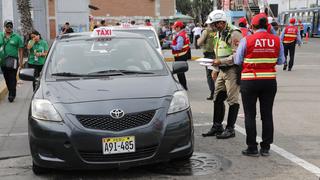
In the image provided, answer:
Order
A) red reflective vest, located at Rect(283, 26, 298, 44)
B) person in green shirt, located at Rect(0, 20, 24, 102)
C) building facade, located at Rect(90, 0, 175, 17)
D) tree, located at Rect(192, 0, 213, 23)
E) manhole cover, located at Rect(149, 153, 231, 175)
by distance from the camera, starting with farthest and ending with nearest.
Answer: tree, located at Rect(192, 0, 213, 23), building facade, located at Rect(90, 0, 175, 17), red reflective vest, located at Rect(283, 26, 298, 44), person in green shirt, located at Rect(0, 20, 24, 102), manhole cover, located at Rect(149, 153, 231, 175)

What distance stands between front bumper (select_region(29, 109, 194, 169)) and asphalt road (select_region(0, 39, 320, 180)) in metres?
0.37

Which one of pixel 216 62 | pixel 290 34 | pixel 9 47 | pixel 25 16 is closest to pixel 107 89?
pixel 216 62

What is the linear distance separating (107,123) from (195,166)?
1.32 meters

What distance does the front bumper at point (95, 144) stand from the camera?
4953 millimetres

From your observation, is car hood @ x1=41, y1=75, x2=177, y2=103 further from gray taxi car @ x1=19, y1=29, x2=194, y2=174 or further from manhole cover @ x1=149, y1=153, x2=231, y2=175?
manhole cover @ x1=149, y1=153, x2=231, y2=175

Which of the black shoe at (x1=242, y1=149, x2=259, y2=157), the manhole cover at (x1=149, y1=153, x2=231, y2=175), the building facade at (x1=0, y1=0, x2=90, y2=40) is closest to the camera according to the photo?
the manhole cover at (x1=149, y1=153, x2=231, y2=175)

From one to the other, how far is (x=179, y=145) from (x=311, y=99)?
641 cm

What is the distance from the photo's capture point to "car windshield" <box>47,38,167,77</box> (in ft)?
20.0

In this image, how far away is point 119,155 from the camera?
505 cm

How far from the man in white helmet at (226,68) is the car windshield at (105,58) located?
1.00 m

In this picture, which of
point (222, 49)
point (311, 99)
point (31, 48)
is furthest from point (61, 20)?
point (222, 49)

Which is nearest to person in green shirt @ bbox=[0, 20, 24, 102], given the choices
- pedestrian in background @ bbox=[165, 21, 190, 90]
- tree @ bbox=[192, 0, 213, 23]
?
pedestrian in background @ bbox=[165, 21, 190, 90]

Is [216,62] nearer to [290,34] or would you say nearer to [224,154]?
[224,154]

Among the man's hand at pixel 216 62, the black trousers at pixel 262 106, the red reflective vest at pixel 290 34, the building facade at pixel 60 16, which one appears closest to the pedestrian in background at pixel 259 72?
the black trousers at pixel 262 106
